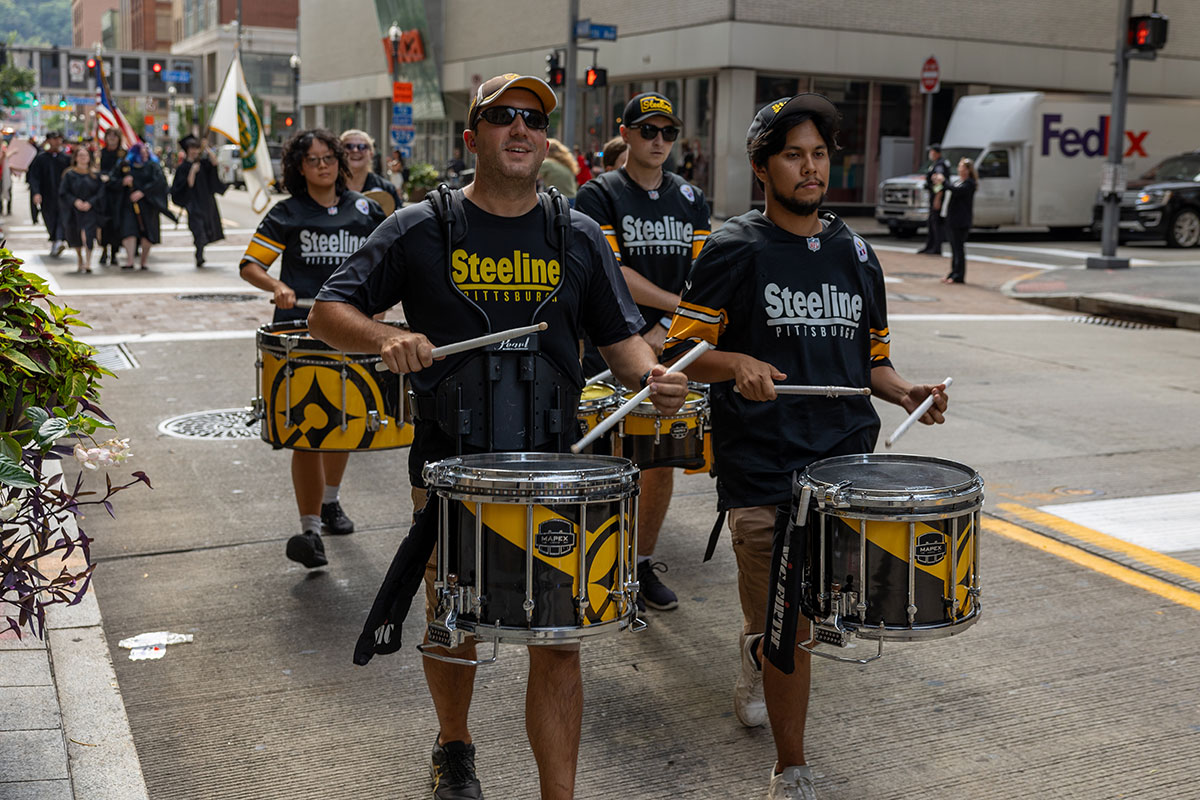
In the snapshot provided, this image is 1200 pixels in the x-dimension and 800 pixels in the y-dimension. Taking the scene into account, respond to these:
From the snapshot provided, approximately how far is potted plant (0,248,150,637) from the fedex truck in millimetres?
26313

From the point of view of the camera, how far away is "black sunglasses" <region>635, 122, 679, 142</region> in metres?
5.96

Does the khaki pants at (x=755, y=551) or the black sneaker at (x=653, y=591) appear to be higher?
the khaki pants at (x=755, y=551)

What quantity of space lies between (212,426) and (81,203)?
11570 mm

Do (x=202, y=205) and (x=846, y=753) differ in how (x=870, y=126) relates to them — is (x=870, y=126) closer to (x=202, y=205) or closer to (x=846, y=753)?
(x=202, y=205)

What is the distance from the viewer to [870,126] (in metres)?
38.1

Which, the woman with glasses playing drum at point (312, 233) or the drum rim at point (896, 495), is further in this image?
the woman with glasses playing drum at point (312, 233)

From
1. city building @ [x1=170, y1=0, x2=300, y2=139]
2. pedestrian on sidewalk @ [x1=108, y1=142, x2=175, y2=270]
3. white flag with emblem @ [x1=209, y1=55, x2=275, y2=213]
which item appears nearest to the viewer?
white flag with emblem @ [x1=209, y1=55, x2=275, y2=213]

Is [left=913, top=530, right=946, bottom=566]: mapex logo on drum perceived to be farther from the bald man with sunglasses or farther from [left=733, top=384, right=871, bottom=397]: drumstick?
the bald man with sunglasses

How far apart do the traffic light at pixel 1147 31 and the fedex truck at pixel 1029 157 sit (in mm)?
7687

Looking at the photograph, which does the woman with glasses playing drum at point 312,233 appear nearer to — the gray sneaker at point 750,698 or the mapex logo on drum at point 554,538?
the gray sneaker at point 750,698

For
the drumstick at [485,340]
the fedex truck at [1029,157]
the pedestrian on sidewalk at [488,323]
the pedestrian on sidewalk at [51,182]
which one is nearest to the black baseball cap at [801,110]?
the pedestrian on sidewalk at [488,323]

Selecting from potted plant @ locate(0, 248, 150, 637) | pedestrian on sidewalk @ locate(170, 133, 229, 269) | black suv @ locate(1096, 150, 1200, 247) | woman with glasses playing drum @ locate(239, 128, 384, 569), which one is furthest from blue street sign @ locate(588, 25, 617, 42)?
potted plant @ locate(0, 248, 150, 637)

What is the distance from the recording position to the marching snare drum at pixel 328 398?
225 inches

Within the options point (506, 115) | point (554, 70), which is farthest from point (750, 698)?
point (554, 70)
